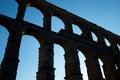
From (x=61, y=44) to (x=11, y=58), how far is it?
664 cm

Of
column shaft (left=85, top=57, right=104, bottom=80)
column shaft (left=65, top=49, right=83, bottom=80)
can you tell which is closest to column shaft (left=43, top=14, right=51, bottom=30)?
column shaft (left=65, top=49, right=83, bottom=80)

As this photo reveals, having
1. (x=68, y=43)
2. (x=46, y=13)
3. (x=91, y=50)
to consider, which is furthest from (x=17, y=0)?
(x=91, y=50)

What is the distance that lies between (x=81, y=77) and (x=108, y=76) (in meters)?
5.02

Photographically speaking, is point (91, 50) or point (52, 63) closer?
point (52, 63)

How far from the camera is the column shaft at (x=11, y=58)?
1115cm

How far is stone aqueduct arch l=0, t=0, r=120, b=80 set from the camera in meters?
12.8

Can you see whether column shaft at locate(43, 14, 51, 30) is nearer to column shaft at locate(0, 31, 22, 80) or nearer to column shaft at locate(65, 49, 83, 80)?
column shaft at locate(65, 49, 83, 80)

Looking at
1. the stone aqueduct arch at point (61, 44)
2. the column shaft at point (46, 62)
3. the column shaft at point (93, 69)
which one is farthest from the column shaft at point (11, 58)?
the column shaft at point (93, 69)

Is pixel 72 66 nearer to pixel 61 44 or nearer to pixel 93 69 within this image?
pixel 93 69

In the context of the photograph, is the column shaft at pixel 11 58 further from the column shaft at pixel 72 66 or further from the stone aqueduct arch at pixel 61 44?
the column shaft at pixel 72 66

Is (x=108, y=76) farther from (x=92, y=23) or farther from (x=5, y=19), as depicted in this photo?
(x=5, y=19)

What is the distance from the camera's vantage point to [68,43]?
666 inches

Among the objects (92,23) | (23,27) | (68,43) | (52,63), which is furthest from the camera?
(92,23)

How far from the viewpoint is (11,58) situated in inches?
475
